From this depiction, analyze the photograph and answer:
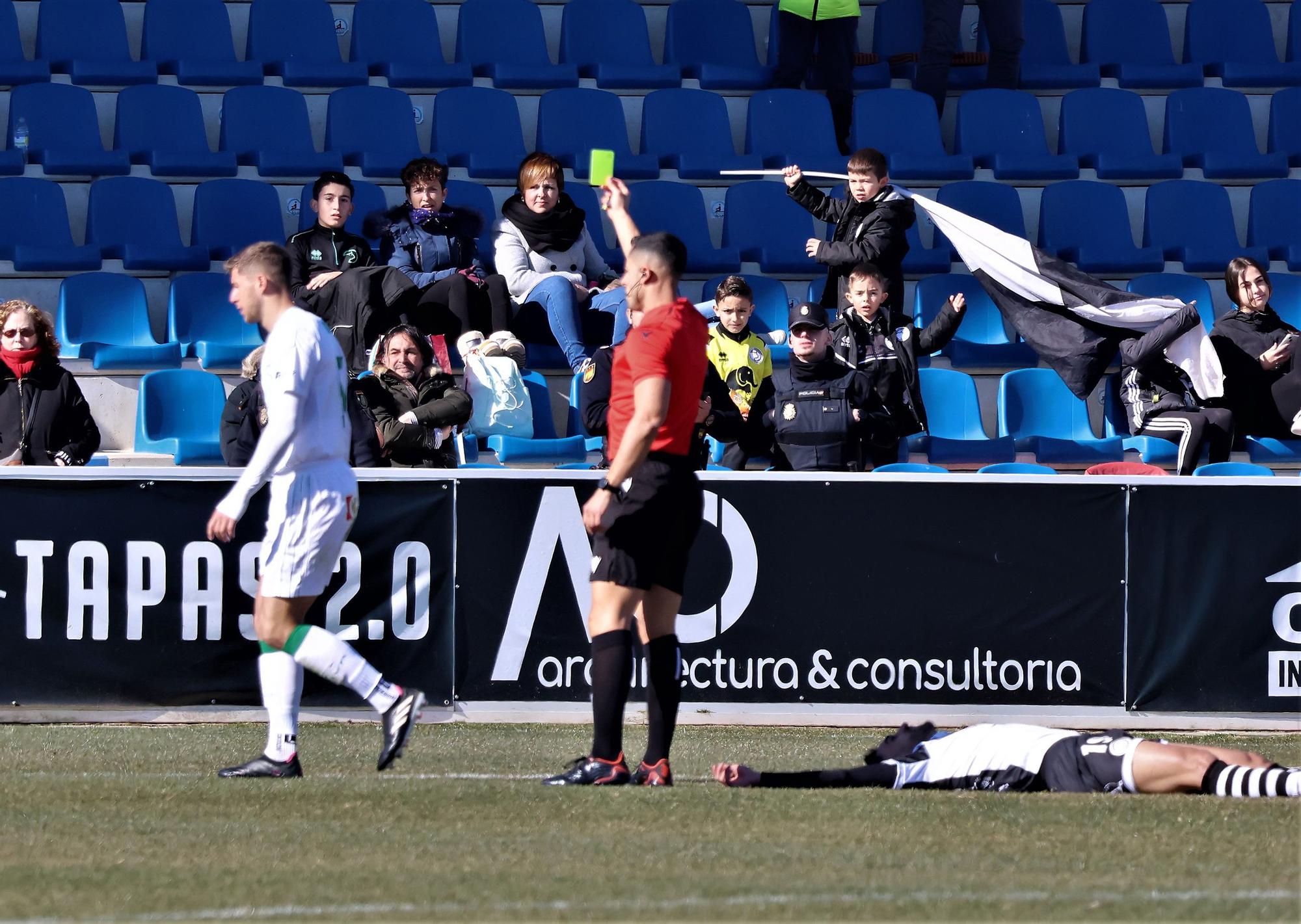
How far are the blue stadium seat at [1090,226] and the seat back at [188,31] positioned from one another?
628cm

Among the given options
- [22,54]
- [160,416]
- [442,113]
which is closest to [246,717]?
[160,416]

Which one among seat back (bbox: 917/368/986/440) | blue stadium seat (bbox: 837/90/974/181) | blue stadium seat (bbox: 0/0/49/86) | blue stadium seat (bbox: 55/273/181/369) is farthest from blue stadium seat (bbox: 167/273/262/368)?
blue stadium seat (bbox: 837/90/974/181)

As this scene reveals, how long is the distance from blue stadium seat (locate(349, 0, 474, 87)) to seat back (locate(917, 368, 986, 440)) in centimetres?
459

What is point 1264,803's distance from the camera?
5.62 meters

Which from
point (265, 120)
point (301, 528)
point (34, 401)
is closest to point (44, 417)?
point (34, 401)

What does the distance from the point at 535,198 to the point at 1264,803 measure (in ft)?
21.6

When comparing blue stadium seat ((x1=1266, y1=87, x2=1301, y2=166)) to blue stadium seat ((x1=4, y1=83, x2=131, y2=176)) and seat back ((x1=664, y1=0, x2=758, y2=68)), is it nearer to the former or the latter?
seat back ((x1=664, y1=0, x2=758, y2=68))

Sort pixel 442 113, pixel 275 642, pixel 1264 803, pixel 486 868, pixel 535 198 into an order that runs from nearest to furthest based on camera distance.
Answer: pixel 486 868, pixel 1264 803, pixel 275 642, pixel 535 198, pixel 442 113

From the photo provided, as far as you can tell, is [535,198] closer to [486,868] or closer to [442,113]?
[442,113]

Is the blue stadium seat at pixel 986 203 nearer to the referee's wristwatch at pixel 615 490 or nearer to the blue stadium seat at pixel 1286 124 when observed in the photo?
the blue stadium seat at pixel 1286 124

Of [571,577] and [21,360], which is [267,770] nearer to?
[571,577]

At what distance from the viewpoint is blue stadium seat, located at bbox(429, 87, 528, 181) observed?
12.8 m

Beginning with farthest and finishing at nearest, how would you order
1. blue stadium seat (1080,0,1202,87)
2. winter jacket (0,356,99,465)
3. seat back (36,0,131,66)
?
blue stadium seat (1080,0,1202,87) < seat back (36,0,131,66) < winter jacket (0,356,99,465)

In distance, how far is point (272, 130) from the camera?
Answer: 1268cm
